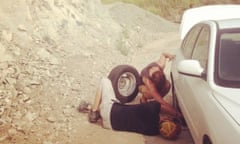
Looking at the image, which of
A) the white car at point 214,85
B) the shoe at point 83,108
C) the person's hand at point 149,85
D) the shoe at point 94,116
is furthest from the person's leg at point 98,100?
the white car at point 214,85

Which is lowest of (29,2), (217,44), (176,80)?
(176,80)

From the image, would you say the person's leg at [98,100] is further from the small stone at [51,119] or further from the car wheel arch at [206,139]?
the car wheel arch at [206,139]

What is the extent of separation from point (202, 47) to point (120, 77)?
2.87 m

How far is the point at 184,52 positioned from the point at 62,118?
7.49 ft

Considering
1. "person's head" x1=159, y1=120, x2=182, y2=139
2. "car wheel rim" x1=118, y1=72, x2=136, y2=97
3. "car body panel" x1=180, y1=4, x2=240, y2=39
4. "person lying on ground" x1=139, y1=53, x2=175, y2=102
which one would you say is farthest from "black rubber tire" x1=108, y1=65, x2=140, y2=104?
"person's head" x1=159, y1=120, x2=182, y2=139

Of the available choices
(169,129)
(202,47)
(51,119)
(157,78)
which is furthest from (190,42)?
(51,119)

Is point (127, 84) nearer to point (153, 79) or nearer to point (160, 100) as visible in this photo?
point (153, 79)

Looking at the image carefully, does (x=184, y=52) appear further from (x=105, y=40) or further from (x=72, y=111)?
(x=105, y=40)

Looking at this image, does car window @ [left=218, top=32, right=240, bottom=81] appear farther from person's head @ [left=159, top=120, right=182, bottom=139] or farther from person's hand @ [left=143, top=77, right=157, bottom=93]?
person's hand @ [left=143, top=77, right=157, bottom=93]

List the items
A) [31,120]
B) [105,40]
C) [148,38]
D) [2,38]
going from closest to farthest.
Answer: [31,120], [2,38], [105,40], [148,38]

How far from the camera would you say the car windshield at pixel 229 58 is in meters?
4.48

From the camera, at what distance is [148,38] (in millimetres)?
16328

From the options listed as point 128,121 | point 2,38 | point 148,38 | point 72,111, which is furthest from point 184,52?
point 148,38

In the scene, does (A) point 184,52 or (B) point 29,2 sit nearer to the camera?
(A) point 184,52
